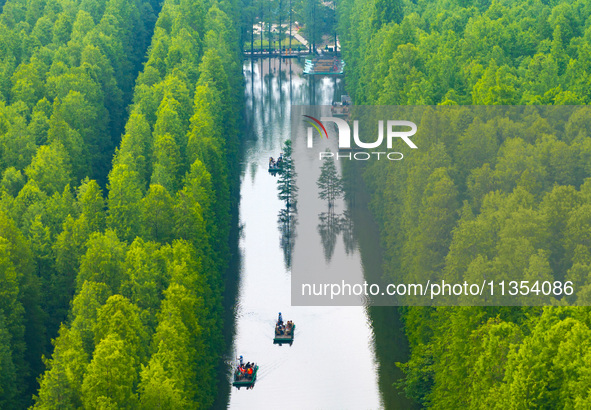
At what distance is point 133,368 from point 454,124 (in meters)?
42.7

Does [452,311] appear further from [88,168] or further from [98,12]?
[98,12]

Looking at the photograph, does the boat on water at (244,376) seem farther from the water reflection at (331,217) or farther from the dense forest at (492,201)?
the water reflection at (331,217)

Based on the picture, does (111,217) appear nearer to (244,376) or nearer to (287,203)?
(244,376)

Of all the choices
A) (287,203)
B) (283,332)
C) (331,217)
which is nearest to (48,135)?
(287,203)

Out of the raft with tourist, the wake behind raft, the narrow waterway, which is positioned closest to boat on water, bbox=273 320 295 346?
the raft with tourist

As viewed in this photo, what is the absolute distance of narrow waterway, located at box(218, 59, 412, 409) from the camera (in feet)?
279

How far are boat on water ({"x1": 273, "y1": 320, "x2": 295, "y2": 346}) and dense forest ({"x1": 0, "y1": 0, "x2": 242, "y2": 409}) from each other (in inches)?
214

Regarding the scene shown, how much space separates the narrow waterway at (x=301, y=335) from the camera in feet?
279

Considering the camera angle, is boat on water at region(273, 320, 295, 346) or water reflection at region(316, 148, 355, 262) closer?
boat on water at region(273, 320, 295, 346)

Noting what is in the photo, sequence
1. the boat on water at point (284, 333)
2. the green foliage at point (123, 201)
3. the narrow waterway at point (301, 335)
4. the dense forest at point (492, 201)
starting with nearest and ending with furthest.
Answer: the dense forest at point (492, 201), the green foliage at point (123, 201), the narrow waterway at point (301, 335), the boat on water at point (284, 333)

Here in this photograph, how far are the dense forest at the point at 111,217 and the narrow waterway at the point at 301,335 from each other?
385cm

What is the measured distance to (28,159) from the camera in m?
102

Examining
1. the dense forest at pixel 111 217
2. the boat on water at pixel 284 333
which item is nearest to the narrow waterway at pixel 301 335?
the boat on water at pixel 284 333

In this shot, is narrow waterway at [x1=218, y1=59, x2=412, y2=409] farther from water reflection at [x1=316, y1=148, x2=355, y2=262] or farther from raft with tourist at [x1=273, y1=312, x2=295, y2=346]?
water reflection at [x1=316, y1=148, x2=355, y2=262]
